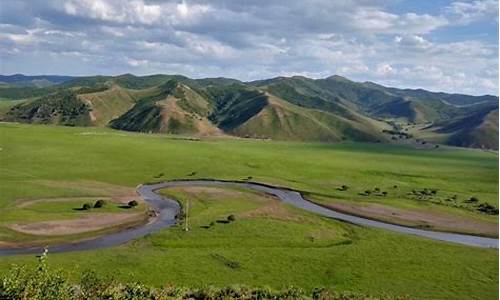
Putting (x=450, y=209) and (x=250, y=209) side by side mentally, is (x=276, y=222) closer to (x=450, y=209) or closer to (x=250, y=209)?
(x=250, y=209)

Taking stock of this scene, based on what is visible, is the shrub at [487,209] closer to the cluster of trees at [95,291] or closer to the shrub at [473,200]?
the shrub at [473,200]

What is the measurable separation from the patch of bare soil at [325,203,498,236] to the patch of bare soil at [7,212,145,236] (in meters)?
44.4

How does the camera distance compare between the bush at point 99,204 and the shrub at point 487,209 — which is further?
the shrub at point 487,209

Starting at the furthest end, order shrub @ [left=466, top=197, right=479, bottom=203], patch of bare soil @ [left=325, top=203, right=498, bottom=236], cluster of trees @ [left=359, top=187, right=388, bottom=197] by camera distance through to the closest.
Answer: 1. cluster of trees @ [left=359, top=187, right=388, bottom=197]
2. shrub @ [left=466, top=197, right=479, bottom=203]
3. patch of bare soil @ [left=325, top=203, right=498, bottom=236]

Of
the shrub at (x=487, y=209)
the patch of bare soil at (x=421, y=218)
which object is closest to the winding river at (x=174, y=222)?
the patch of bare soil at (x=421, y=218)

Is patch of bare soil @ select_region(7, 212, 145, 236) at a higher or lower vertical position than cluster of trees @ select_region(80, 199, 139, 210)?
lower

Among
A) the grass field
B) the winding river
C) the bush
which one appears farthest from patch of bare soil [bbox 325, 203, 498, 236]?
the bush

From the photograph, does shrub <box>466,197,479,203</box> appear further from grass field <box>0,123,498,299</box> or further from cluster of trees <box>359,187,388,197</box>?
cluster of trees <box>359,187,388,197</box>

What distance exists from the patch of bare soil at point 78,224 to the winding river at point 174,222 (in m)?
4.08

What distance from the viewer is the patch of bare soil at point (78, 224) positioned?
84750mm

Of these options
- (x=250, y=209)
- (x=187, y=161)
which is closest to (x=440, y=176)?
(x=187, y=161)

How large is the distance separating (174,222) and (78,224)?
1610 cm

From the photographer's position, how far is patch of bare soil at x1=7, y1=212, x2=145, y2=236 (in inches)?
3337

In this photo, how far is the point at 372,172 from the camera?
178 metres
